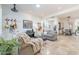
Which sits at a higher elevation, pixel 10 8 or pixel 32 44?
pixel 10 8

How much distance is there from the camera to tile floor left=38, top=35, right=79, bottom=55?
2.71 metres

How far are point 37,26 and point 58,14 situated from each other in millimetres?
515

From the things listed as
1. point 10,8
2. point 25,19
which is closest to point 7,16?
point 10,8

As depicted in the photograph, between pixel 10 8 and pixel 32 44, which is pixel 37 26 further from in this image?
pixel 10 8

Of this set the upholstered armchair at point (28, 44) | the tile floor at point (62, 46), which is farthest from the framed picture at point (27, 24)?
the tile floor at point (62, 46)

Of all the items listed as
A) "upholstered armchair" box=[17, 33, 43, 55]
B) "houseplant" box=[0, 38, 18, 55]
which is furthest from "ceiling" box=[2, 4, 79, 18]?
"houseplant" box=[0, 38, 18, 55]

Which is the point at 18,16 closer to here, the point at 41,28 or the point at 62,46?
the point at 41,28

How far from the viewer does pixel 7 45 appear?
2.68 metres

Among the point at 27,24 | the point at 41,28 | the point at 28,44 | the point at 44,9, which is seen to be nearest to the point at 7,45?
the point at 28,44

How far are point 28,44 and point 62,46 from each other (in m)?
0.72

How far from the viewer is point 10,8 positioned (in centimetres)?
269

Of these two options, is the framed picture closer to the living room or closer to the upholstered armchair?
the living room

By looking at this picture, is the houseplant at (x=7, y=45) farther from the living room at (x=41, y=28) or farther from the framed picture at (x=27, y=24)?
the framed picture at (x=27, y=24)

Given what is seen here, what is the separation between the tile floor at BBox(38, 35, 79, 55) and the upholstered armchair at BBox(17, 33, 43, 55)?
0.38 ft
